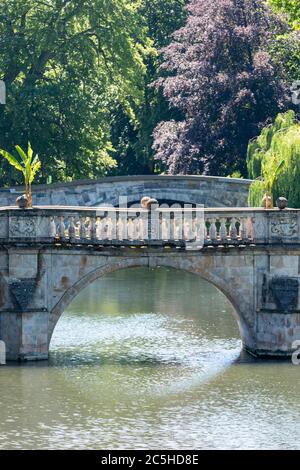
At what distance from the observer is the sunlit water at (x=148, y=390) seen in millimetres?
38688

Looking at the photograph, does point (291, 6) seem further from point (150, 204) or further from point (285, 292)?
point (285, 292)

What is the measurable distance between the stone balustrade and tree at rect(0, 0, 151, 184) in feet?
82.2

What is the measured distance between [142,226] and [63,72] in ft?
98.3

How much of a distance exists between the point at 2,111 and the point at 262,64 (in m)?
11.6

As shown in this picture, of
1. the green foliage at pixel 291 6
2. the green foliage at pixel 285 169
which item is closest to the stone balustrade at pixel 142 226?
the green foliage at pixel 285 169

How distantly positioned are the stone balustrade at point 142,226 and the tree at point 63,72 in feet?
82.2

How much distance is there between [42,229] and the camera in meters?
45.6

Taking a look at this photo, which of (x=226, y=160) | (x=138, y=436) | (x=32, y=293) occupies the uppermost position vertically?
(x=226, y=160)

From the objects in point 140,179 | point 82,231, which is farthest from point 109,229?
point 140,179

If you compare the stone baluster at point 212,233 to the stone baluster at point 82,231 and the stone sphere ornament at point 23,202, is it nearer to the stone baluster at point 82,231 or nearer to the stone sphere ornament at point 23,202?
the stone baluster at point 82,231

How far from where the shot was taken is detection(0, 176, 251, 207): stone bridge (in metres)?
63.6

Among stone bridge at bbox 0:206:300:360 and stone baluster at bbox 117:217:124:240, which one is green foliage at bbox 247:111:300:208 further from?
stone baluster at bbox 117:217:124:240

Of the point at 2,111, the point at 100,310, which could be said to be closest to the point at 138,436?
the point at 100,310

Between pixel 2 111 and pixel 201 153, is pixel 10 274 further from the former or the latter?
pixel 201 153
